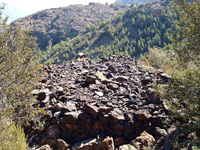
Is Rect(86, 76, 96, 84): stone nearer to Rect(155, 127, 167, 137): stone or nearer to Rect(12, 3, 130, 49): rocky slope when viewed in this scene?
Rect(155, 127, 167, 137): stone

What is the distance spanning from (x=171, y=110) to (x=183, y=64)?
3.98 ft

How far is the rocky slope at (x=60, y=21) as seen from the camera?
72312 mm

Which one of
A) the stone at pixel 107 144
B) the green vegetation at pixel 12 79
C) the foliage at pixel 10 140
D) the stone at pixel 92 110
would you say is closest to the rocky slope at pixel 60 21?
the stone at pixel 92 110

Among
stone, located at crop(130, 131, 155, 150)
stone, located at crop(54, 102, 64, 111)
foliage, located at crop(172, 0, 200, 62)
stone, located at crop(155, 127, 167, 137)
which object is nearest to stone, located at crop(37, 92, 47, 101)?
stone, located at crop(54, 102, 64, 111)

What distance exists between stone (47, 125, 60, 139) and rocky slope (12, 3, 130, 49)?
6807 cm

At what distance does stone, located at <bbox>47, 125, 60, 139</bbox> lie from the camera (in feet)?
16.1

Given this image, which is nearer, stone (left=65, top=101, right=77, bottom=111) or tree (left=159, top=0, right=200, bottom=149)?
tree (left=159, top=0, right=200, bottom=149)

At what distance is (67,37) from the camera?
236 ft

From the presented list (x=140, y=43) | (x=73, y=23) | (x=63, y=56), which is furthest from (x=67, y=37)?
(x=140, y=43)

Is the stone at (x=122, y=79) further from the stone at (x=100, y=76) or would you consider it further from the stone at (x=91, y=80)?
the stone at (x=91, y=80)

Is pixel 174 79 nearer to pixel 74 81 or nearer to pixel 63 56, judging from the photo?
pixel 74 81

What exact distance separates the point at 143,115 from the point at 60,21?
83219 millimetres

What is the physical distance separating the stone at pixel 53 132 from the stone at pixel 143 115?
2.39m

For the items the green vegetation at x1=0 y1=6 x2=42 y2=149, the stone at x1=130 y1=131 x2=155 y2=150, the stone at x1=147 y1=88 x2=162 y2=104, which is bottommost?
the stone at x1=130 y1=131 x2=155 y2=150
